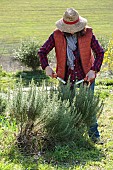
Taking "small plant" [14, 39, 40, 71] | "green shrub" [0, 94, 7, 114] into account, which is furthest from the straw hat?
"small plant" [14, 39, 40, 71]

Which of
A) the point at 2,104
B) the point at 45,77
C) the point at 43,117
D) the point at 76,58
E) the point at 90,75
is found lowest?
the point at 45,77

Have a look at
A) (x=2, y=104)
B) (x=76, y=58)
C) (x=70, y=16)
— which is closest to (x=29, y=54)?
(x=2, y=104)

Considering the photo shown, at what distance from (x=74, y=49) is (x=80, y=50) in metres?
0.09

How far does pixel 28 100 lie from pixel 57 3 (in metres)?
37.7

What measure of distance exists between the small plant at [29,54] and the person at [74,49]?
34.4ft

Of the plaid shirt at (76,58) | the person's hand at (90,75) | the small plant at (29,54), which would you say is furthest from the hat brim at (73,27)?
the small plant at (29,54)

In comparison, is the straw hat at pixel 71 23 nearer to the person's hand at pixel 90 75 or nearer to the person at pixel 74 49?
the person at pixel 74 49

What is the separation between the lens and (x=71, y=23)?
4758 mm

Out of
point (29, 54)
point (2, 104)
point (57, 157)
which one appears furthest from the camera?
point (29, 54)

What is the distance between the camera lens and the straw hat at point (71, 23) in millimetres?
4730

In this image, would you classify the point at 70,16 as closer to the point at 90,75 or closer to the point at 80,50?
the point at 80,50

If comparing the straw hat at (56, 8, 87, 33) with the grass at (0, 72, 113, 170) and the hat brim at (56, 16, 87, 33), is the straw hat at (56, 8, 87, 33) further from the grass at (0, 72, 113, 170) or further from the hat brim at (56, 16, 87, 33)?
the grass at (0, 72, 113, 170)

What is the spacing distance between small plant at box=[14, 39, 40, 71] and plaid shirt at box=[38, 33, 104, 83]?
1046 centimetres

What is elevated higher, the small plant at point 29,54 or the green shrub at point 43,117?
the green shrub at point 43,117
